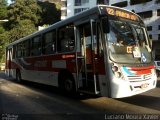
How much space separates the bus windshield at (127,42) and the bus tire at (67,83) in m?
2.58

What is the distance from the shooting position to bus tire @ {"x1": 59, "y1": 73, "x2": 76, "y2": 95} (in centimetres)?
1185

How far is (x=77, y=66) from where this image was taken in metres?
11.2

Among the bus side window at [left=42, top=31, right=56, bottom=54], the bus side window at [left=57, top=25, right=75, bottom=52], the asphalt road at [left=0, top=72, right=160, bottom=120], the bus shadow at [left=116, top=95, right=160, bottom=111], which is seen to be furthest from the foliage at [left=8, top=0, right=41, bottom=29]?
the bus shadow at [left=116, top=95, right=160, bottom=111]

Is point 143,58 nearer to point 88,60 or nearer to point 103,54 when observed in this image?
point 103,54

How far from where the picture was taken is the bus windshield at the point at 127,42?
990cm

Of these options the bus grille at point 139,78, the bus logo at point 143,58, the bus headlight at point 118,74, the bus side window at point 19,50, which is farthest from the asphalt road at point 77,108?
the bus side window at point 19,50

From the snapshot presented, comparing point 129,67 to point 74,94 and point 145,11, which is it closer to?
point 74,94

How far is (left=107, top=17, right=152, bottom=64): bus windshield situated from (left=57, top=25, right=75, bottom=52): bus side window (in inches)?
78.3

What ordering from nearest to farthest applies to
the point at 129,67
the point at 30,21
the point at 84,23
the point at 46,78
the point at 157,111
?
1. the point at 157,111
2. the point at 129,67
3. the point at 84,23
4. the point at 46,78
5. the point at 30,21

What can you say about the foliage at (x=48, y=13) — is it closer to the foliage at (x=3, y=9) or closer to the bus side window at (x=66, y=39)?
the foliage at (x=3, y=9)

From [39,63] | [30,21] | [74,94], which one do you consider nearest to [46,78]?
[39,63]

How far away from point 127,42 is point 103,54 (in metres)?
1.06

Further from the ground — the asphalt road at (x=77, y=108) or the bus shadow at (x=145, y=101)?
the bus shadow at (x=145, y=101)

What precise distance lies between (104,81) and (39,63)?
19.8ft
